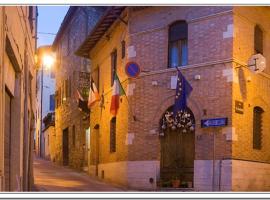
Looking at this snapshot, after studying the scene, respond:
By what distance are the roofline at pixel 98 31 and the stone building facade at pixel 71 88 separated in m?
0.56

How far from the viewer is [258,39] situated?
13.4 meters

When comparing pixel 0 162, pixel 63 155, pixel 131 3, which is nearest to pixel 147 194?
pixel 0 162

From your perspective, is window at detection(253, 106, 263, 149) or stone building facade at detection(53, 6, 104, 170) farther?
stone building facade at detection(53, 6, 104, 170)

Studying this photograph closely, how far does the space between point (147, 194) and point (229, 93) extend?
20.2ft

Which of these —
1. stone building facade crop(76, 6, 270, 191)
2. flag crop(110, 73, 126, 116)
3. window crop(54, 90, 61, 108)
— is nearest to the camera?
stone building facade crop(76, 6, 270, 191)

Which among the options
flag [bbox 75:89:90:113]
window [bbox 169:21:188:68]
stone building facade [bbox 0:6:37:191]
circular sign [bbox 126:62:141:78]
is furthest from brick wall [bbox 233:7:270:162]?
flag [bbox 75:89:90:113]

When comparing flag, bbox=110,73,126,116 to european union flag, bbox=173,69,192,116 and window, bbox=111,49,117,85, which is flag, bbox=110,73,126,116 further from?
european union flag, bbox=173,69,192,116

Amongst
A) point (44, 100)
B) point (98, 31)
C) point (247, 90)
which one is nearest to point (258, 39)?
point (247, 90)

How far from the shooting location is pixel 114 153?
13969mm

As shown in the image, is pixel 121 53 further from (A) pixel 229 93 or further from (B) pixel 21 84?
(B) pixel 21 84

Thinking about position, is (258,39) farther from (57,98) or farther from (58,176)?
(57,98)

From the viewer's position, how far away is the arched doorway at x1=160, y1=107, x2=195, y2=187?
13102mm

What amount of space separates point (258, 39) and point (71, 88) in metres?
7.73

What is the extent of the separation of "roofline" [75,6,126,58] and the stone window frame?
3.98 metres
